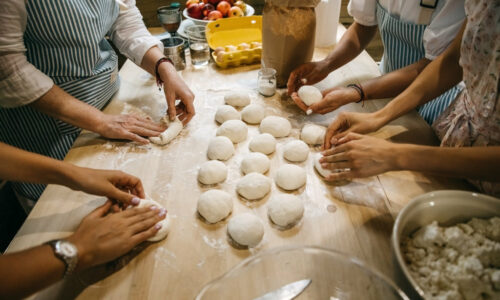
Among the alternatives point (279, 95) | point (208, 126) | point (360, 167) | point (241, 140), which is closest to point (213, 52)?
point (279, 95)

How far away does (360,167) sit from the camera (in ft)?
3.80

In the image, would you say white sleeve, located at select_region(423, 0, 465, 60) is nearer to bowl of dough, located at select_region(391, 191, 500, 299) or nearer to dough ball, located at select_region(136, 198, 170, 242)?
bowl of dough, located at select_region(391, 191, 500, 299)

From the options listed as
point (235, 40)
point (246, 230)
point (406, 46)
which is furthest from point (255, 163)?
point (235, 40)

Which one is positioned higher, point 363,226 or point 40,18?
point 40,18

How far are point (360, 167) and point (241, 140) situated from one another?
62 centimetres

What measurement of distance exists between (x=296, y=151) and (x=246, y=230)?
506 millimetres

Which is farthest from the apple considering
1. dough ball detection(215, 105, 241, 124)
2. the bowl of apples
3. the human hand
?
the human hand

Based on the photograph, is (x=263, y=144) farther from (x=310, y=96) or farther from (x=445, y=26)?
(x=445, y=26)

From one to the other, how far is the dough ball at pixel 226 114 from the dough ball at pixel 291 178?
0.49 metres

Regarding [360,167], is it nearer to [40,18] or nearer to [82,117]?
[82,117]

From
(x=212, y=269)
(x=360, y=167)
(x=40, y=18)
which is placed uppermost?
(x=40, y=18)

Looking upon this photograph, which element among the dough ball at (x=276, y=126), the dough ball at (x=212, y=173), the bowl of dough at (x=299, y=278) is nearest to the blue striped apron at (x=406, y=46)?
the dough ball at (x=276, y=126)

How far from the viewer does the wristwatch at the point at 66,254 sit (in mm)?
817

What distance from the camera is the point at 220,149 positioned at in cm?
140
